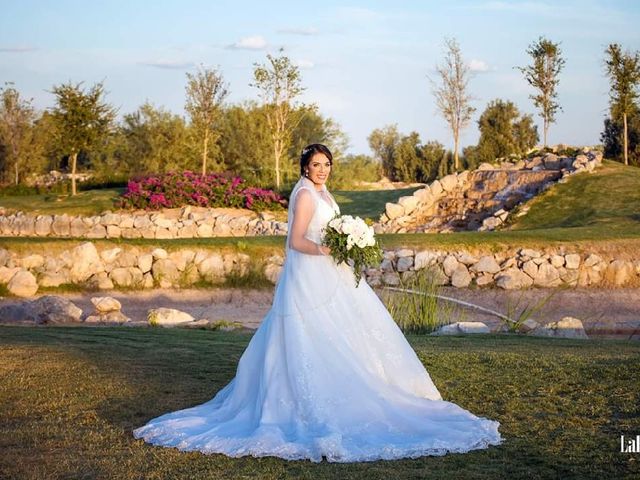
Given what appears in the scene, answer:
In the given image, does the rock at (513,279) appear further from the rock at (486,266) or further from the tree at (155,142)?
the tree at (155,142)

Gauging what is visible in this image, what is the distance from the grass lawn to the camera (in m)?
6.13

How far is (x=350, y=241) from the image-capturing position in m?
7.33

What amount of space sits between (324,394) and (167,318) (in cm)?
881

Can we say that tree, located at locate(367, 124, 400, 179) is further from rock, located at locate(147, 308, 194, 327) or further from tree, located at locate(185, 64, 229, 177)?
rock, located at locate(147, 308, 194, 327)

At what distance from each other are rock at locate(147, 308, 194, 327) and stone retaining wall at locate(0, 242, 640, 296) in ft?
11.9

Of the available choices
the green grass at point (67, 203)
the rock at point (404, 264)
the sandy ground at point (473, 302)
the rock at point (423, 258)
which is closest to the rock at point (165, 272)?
the sandy ground at point (473, 302)

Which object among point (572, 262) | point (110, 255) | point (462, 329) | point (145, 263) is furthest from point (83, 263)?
point (572, 262)

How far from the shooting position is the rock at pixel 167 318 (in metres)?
15.2

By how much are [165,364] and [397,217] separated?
1969 cm

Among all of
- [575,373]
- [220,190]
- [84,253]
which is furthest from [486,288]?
[220,190]

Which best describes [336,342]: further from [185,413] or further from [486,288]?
[486,288]

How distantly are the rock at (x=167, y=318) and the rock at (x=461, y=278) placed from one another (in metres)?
6.37

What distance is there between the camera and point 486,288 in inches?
755

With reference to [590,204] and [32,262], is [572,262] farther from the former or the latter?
[32,262]
